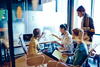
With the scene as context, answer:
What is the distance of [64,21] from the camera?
3871 mm

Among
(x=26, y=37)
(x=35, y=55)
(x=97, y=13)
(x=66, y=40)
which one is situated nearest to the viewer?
(x=35, y=55)

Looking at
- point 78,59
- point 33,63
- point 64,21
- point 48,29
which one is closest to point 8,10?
point 33,63

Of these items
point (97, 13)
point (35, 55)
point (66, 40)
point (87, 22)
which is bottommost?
point (35, 55)

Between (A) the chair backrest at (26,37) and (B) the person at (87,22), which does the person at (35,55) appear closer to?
(A) the chair backrest at (26,37)

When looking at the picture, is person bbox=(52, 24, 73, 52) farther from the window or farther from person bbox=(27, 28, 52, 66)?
the window

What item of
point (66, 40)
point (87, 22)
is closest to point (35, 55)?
point (66, 40)

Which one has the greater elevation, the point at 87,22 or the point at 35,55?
the point at 87,22

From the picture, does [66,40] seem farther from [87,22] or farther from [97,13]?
[97,13]

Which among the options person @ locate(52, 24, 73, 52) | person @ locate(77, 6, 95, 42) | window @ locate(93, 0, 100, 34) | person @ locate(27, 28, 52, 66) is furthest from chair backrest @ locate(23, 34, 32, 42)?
window @ locate(93, 0, 100, 34)

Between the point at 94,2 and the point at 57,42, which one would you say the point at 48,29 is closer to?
the point at 57,42

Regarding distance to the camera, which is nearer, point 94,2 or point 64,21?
point 94,2

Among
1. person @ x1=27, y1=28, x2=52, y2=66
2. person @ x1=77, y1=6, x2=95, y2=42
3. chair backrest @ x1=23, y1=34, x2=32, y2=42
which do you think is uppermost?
person @ x1=77, y1=6, x2=95, y2=42

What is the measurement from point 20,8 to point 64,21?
3.66ft

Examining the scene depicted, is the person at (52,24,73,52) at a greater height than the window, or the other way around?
the window
